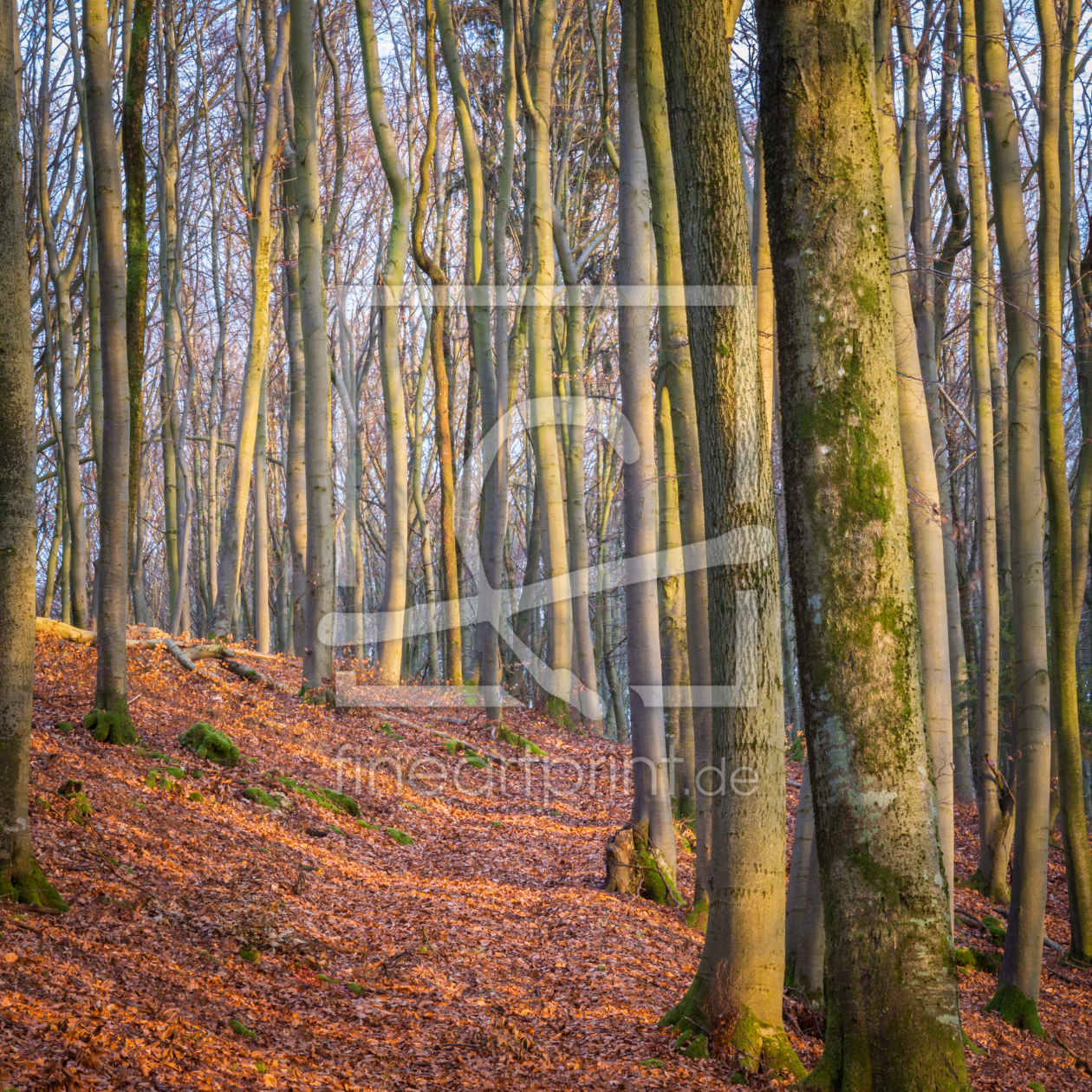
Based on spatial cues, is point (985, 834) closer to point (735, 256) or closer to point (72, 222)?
point (735, 256)

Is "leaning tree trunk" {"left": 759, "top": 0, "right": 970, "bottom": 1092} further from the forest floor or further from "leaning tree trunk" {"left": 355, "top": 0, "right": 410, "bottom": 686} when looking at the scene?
"leaning tree trunk" {"left": 355, "top": 0, "right": 410, "bottom": 686}

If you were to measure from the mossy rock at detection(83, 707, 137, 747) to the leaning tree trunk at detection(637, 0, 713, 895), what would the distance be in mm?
4761

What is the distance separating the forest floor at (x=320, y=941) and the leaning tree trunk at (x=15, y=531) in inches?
13.7

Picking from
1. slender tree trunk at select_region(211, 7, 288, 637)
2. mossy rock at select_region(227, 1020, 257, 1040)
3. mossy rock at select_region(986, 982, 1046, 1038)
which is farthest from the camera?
slender tree trunk at select_region(211, 7, 288, 637)

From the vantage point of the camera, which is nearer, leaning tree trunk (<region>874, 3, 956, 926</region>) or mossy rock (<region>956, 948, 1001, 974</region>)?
leaning tree trunk (<region>874, 3, 956, 926</region>)

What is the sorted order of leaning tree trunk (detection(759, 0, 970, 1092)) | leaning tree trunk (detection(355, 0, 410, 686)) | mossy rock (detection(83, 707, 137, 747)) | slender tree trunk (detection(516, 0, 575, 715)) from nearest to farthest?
1. leaning tree trunk (detection(759, 0, 970, 1092))
2. mossy rock (detection(83, 707, 137, 747))
3. slender tree trunk (detection(516, 0, 575, 715))
4. leaning tree trunk (detection(355, 0, 410, 686))

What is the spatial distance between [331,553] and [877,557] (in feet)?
32.4

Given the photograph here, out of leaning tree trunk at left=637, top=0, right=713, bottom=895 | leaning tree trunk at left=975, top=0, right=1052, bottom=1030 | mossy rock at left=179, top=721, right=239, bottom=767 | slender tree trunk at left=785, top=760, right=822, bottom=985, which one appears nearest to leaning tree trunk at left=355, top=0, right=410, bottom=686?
mossy rock at left=179, top=721, right=239, bottom=767

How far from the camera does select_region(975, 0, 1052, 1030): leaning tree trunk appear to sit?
677cm

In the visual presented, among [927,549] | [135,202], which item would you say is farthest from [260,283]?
[927,549]

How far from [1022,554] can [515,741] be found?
8.16 m

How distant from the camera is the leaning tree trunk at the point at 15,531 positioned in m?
4.71

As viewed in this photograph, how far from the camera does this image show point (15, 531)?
480cm

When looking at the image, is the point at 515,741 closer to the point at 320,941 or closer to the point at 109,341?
the point at 320,941
